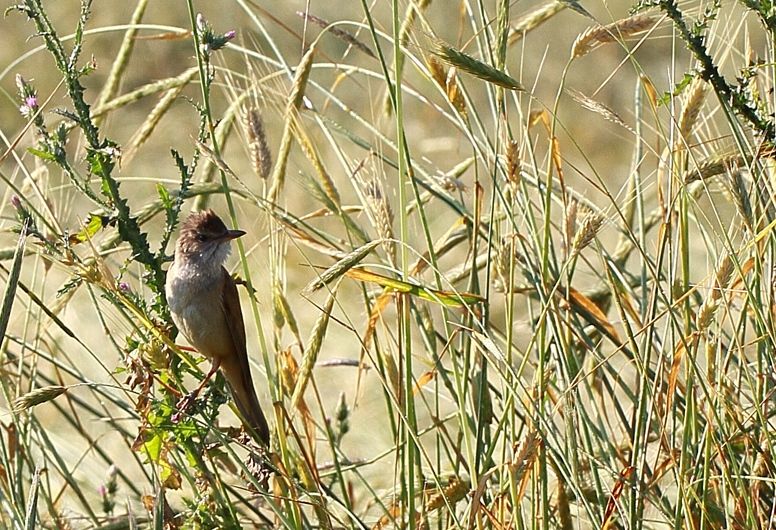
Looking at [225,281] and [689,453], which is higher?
[225,281]

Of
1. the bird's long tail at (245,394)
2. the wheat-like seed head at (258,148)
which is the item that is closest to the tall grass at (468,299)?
the wheat-like seed head at (258,148)

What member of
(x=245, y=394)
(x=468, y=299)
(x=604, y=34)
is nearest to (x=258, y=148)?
(x=468, y=299)

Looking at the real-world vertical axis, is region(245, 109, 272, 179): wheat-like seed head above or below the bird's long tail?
above

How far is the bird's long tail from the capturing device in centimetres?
258

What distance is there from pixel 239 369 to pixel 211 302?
0.20m

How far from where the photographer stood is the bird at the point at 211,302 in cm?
270

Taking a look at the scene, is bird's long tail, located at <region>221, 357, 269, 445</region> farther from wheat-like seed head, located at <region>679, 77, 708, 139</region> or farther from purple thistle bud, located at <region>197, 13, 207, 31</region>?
wheat-like seed head, located at <region>679, 77, 708, 139</region>

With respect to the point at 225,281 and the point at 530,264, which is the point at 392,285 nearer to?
the point at 530,264

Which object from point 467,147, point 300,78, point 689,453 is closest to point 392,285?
point 300,78

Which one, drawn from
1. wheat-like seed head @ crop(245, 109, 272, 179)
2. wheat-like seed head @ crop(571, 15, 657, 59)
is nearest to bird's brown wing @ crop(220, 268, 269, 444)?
wheat-like seed head @ crop(245, 109, 272, 179)

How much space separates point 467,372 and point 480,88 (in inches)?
274

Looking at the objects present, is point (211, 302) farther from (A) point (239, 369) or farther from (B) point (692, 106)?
(B) point (692, 106)

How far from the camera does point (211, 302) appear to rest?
285 cm

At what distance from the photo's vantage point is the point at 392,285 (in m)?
1.84
